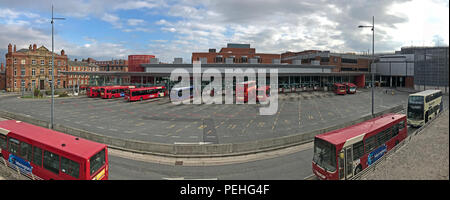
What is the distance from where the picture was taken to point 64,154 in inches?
443

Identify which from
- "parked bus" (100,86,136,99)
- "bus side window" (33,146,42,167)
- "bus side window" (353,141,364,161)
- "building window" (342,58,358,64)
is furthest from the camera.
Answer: "building window" (342,58,358,64)

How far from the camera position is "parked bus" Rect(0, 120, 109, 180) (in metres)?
10.9

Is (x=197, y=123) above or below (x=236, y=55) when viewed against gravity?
below

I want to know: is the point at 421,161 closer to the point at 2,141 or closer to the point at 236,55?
the point at 2,141

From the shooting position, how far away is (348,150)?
497 inches

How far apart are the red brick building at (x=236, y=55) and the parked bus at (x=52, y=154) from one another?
64245 millimetres

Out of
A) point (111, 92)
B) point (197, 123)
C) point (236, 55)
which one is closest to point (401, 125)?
point (197, 123)

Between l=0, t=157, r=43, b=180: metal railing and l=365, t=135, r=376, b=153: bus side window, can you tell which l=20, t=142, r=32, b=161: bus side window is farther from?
l=365, t=135, r=376, b=153: bus side window

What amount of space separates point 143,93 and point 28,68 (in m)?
51.9

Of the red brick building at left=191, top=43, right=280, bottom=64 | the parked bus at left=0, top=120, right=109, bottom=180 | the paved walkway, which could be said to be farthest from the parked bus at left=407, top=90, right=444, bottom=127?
the red brick building at left=191, top=43, right=280, bottom=64

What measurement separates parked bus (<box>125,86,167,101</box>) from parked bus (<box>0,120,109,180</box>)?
31609mm

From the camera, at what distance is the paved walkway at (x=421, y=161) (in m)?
6.29

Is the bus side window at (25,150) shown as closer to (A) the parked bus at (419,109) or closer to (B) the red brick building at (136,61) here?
(A) the parked bus at (419,109)
